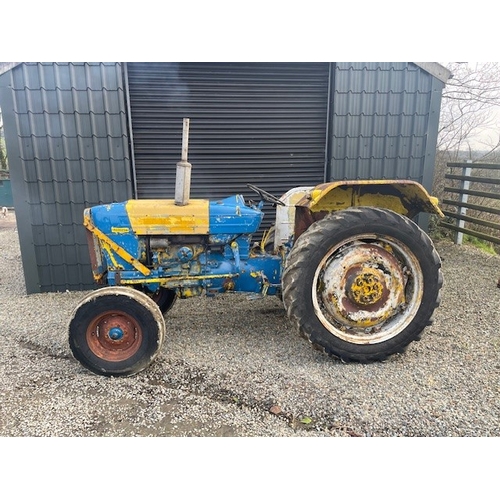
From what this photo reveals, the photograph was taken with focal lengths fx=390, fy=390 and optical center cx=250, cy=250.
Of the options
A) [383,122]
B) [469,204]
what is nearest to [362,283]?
[383,122]

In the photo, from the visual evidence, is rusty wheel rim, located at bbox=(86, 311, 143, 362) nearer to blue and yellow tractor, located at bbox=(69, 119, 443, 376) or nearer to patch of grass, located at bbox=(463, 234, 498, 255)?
blue and yellow tractor, located at bbox=(69, 119, 443, 376)

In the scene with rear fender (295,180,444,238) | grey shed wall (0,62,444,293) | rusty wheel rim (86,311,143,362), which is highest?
grey shed wall (0,62,444,293)

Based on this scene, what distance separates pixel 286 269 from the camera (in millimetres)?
2721

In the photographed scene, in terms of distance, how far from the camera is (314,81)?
15.3ft

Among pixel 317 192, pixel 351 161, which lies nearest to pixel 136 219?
pixel 317 192

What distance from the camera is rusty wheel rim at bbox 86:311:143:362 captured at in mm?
2695

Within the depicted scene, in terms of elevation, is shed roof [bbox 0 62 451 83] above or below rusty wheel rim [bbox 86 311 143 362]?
above

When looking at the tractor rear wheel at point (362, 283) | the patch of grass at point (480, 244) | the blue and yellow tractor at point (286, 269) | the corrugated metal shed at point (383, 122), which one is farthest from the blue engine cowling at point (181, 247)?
the patch of grass at point (480, 244)

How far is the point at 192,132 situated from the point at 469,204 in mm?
4415

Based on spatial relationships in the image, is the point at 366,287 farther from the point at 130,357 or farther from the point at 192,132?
the point at 192,132

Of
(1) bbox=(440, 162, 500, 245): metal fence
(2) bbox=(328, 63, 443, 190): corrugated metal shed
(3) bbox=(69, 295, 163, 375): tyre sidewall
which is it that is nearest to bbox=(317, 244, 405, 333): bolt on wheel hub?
(3) bbox=(69, 295, 163, 375): tyre sidewall

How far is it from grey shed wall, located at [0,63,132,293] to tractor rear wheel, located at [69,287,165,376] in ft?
7.27

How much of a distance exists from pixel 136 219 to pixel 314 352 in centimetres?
168

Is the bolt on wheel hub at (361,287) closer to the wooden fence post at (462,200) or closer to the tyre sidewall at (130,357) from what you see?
the tyre sidewall at (130,357)
